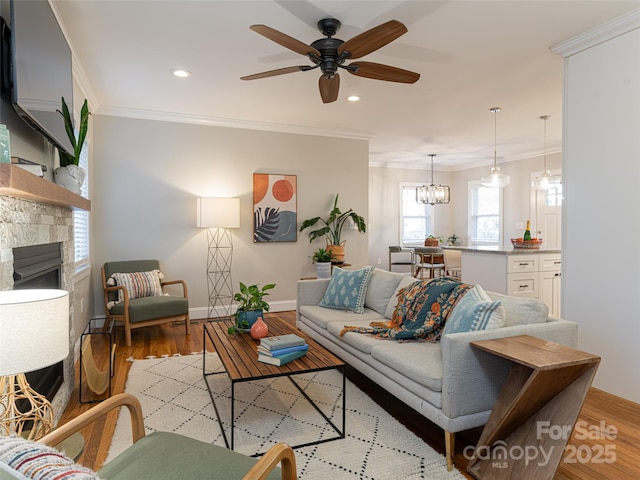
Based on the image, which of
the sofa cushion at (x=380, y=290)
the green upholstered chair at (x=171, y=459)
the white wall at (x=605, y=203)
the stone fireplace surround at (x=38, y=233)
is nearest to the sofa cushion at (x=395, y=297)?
the sofa cushion at (x=380, y=290)

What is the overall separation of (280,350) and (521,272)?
335 centimetres

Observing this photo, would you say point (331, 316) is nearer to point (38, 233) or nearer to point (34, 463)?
point (38, 233)

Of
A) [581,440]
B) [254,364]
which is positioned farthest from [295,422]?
[581,440]

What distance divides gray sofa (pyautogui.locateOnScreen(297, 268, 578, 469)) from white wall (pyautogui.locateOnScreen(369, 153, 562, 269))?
19.1 ft

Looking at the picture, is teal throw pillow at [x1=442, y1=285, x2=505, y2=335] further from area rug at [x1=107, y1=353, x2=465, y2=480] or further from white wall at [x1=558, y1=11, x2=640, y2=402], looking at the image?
white wall at [x1=558, y1=11, x2=640, y2=402]

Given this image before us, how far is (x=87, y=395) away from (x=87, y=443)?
0.77 meters

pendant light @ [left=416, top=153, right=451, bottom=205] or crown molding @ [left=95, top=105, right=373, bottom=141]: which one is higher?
crown molding @ [left=95, top=105, right=373, bottom=141]

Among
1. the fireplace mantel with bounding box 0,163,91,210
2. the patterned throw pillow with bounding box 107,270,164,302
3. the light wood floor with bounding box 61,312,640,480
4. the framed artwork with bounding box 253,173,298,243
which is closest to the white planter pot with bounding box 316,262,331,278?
the framed artwork with bounding box 253,173,298,243

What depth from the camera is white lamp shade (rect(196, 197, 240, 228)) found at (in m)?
4.74

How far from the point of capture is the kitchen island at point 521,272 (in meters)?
4.47

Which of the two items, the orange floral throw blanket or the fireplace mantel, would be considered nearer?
the fireplace mantel

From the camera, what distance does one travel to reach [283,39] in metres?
2.35

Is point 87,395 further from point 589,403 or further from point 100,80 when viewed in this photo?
point 589,403

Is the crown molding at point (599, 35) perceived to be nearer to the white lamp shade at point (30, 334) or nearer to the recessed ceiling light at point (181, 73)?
the recessed ceiling light at point (181, 73)
